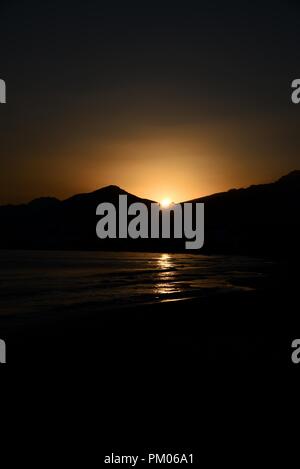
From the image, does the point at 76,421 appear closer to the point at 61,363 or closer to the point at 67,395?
the point at 67,395

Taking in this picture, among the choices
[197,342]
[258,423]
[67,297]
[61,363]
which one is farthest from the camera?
[67,297]

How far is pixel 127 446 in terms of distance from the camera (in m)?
6.44

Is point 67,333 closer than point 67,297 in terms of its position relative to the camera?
Yes

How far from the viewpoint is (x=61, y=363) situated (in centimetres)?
1098

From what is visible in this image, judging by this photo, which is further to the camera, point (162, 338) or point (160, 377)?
Answer: point (162, 338)

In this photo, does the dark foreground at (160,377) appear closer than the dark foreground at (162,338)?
Yes

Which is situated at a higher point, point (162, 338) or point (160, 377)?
point (160, 377)

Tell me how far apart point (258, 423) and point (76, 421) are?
10.4 feet

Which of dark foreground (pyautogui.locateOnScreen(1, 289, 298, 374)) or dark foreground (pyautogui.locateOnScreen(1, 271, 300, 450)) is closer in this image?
dark foreground (pyautogui.locateOnScreen(1, 271, 300, 450))
